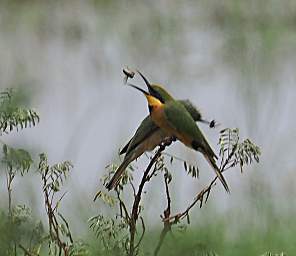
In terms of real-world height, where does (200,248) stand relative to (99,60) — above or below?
below

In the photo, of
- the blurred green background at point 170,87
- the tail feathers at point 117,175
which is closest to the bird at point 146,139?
the tail feathers at point 117,175

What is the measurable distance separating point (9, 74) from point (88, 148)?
74cm

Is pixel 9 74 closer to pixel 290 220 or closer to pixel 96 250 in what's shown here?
pixel 290 220

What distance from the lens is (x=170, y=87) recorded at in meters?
4.46

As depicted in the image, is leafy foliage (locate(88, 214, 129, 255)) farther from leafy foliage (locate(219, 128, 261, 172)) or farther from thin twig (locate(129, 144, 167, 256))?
leafy foliage (locate(219, 128, 261, 172))

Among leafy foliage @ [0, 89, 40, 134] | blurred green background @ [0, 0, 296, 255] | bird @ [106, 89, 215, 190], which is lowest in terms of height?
bird @ [106, 89, 215, 190]

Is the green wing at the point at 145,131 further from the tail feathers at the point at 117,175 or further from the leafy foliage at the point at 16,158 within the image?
the leafy foliage at the point at 16,158

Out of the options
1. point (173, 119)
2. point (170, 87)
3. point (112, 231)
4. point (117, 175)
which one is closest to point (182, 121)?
point (173, 119)

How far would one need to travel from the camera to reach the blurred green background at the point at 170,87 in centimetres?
326

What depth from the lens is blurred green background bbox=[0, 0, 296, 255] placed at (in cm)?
326

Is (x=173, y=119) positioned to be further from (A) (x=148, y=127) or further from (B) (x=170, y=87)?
(B) (x=170, y=87)

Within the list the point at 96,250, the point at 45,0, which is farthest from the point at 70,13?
the point at 96,250

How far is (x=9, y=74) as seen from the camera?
4555mm

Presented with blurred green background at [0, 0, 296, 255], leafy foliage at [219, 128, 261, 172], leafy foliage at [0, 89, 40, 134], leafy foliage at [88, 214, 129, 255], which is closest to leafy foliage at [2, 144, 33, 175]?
leafy foliage at [0, 89, 40, 134]
